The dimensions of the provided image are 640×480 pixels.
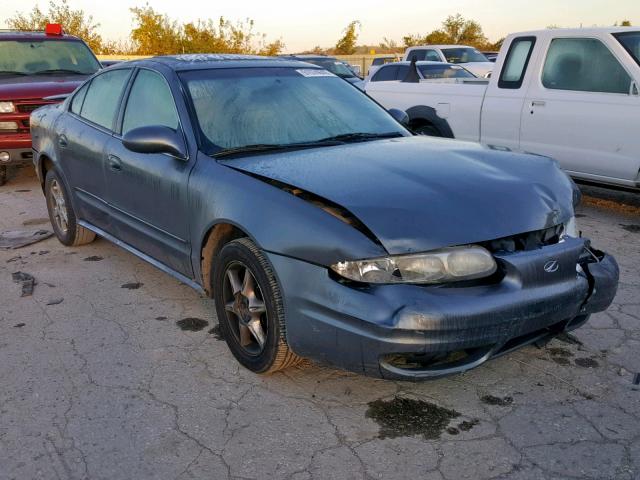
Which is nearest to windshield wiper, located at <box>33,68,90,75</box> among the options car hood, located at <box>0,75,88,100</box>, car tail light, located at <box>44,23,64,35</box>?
car hood, located at <box>0,75,88,100</box>

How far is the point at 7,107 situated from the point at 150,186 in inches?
198

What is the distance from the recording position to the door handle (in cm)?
435

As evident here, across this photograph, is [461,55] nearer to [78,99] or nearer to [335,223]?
[78,99]

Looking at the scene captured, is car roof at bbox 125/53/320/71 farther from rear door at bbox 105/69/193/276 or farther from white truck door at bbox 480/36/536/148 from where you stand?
white truck door at bbox 480/36/536/148

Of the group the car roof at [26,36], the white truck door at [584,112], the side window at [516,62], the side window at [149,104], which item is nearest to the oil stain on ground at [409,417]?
the side window at [149,104]

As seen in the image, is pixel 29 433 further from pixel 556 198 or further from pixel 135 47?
pixel 135 47

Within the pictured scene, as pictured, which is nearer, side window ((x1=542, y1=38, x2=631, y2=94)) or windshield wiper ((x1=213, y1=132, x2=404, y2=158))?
windshield wiper ((x1=213, y1=132, x2=404, y2=158))

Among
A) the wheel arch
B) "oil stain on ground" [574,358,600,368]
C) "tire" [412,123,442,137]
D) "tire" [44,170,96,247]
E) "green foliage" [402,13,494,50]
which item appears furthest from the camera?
"green foliage" [402,13,494,50]

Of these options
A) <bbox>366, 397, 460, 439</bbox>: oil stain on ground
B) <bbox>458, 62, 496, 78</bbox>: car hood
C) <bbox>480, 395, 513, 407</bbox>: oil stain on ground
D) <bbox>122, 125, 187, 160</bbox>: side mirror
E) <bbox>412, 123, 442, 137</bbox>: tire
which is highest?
<bbox>122, 125, 187, 160</bbox>: side mirror

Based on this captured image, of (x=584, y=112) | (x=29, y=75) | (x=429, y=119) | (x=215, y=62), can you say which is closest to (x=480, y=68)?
(x=429, y=119)

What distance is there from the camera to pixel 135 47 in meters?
36.1

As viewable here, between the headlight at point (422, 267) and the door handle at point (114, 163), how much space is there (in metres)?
2.13

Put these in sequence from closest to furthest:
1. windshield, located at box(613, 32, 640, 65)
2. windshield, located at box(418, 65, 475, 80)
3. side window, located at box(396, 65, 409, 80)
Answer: windshield, located at box(613, 32, 640, 65) → windshield, located at box(418, 65, 475, 80) → side window, located at box(396, 65, 409, 80)

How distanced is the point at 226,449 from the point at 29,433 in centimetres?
91
